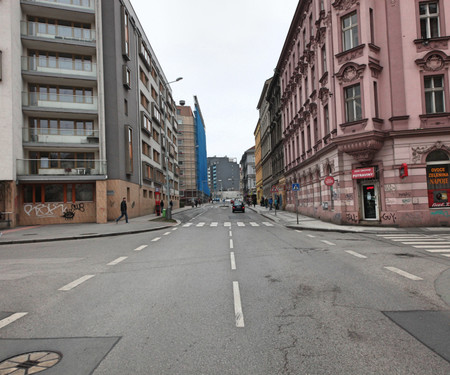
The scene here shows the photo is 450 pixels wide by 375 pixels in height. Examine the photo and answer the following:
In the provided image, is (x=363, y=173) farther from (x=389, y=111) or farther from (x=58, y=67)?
(x=58, y=67)

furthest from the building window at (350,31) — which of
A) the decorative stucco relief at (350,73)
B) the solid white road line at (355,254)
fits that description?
the solid white road line at (355,254)

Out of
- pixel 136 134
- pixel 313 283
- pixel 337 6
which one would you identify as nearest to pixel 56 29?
pixel 136 134

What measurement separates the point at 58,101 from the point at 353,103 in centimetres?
2177

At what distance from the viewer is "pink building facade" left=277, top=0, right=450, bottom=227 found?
691 inches

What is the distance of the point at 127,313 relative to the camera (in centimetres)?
477

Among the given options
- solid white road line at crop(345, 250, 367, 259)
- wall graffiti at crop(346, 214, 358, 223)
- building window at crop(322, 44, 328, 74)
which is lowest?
solid white road line at crop(345, 250, 367, 259)

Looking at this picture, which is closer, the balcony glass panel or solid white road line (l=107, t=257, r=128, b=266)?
solid white road line (l=107, t=257, r=128, b=266)

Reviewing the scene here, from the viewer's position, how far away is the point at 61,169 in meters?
25.0

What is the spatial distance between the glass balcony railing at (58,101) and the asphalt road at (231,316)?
65.8ft

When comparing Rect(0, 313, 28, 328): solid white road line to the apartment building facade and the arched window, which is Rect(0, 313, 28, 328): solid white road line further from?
the apartment building facade

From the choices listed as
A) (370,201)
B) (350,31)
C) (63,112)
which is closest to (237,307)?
(370,201)

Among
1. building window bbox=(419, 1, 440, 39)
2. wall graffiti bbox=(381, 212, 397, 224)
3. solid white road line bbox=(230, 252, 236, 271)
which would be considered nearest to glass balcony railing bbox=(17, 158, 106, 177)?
solid white road line bbox=(230, 252, 236, 271)

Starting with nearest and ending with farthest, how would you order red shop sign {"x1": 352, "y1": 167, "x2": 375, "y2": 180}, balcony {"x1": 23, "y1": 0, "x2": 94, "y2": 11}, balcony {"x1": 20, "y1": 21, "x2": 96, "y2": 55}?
red shop sign {"x1": 352, "y1": 167, "x2": 375, "y2": 180} < balcony {"x1": 20, "y1": 21, "x2": 96, "y2": 55} < balcony {"x1": 23, "y1": 0, "x2": 94, "y2": 11}

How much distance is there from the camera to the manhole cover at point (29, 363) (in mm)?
3113
